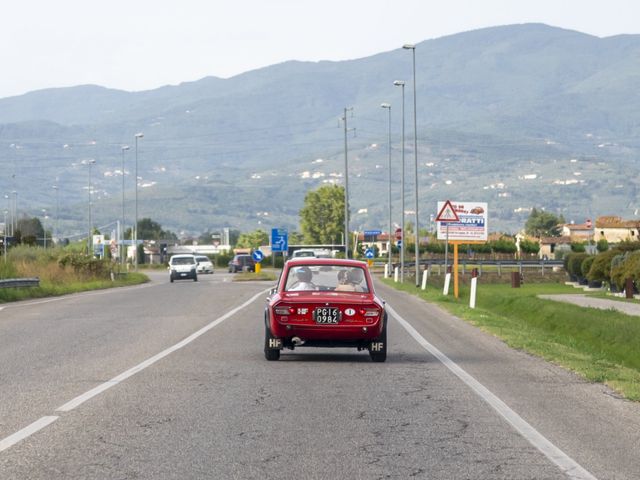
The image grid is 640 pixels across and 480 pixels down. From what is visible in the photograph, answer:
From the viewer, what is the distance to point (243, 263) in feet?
343

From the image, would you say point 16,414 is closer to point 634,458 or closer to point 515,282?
point 634,458

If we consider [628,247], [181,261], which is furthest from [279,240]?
[628,247]

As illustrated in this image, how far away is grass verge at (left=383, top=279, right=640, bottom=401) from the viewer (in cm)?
1728

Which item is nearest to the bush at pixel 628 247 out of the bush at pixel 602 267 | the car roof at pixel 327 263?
the bush at pixel 602 267

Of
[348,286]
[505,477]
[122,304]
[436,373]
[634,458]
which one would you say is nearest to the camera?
[505,477]

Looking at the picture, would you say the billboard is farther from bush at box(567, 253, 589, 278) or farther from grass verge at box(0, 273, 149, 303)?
grass verge at box(0, 273, 149, 303)

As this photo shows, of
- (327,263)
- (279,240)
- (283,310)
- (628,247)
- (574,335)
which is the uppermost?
(279,240)

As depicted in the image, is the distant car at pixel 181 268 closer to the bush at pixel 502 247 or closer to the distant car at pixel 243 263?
the distant car at pixel 243 263

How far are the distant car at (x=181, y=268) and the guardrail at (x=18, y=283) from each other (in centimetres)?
2593

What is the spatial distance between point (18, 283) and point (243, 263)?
6113 centimetres

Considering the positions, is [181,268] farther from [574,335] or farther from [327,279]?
[327,279]

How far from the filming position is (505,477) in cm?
895

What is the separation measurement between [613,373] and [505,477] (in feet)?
27.3

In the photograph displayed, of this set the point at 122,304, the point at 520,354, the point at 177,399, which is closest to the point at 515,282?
the point at 122,304
